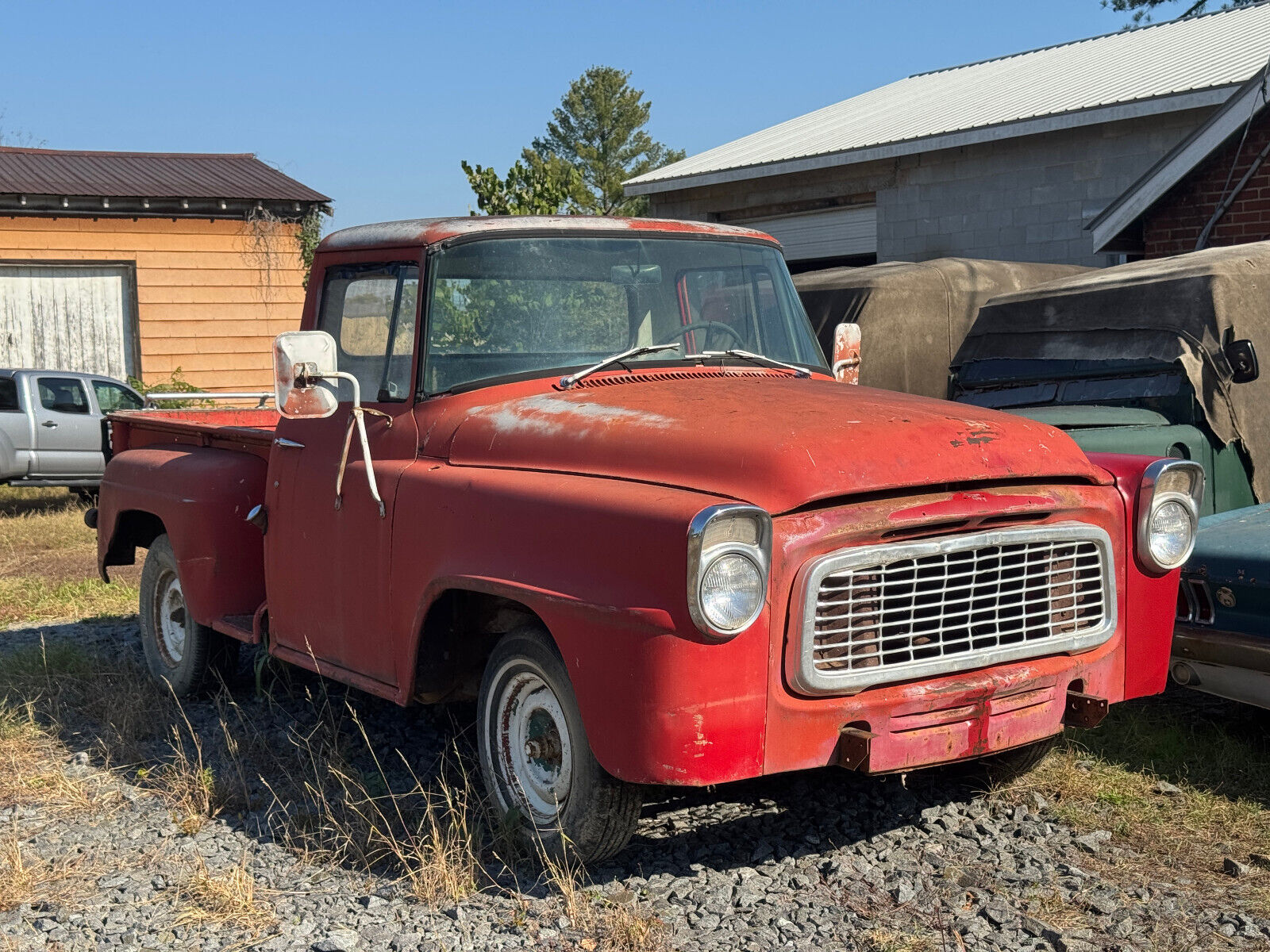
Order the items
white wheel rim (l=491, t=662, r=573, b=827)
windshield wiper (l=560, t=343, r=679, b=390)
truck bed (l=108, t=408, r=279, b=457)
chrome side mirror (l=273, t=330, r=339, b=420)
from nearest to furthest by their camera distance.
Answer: white wheel rim (l=491, t=662, r=573, b=827)
chrome side mirror (l=273, t=330, r=339, b=420)
windshield wiper (l=560, t=343, r=679, b=390)
truck bed (l=108, t=408, r=279, b=457)

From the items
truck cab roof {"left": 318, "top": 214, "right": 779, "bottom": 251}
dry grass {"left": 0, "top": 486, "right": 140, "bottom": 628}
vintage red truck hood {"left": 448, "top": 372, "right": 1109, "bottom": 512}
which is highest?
truck cab roof {"left": 318, "top": 214, "right": 779, "bottom": 251}

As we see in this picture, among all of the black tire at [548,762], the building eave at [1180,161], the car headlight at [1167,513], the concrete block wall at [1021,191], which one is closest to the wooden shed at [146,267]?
the concrete block wall at [1021,191]

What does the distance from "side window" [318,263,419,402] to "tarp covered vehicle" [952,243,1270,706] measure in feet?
9.19

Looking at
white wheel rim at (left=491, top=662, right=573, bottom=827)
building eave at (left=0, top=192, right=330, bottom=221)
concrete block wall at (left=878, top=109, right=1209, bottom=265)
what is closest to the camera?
white wheel rim at (left=491, top=662, right=573, bottom=827)

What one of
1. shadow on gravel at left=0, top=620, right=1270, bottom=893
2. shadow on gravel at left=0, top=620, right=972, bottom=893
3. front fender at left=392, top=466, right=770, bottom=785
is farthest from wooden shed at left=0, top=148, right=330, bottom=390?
front fender at left=392, top=466, right=770, bottom=785

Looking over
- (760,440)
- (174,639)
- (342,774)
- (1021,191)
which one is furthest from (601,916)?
(1021,191)

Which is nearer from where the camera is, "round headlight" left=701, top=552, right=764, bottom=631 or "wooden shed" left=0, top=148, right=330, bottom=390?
"round headlight" left=701, top=552, right=764, bottom=631

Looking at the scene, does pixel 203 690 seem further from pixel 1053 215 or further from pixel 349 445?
pixel 1053 215

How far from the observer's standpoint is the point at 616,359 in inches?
175

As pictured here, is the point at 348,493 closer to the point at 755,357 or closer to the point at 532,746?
the point at 532,746

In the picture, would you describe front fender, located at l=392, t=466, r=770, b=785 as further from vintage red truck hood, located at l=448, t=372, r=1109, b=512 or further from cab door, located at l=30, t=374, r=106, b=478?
cab door, located at l=30, t=374, r=106, b=478

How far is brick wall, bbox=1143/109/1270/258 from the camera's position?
35.0 feet

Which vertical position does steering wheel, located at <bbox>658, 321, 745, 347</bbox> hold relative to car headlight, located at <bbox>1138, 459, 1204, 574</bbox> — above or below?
above

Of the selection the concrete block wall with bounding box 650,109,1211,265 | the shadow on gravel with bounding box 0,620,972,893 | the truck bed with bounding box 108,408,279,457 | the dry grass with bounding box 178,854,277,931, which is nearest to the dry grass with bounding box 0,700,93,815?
the shadow on gravel with bounding box 0,620,972,893
